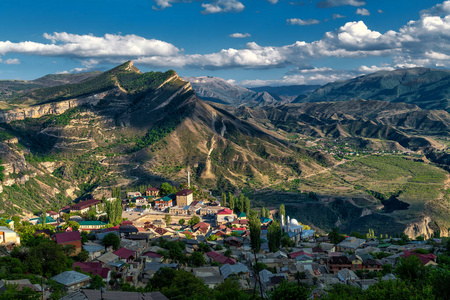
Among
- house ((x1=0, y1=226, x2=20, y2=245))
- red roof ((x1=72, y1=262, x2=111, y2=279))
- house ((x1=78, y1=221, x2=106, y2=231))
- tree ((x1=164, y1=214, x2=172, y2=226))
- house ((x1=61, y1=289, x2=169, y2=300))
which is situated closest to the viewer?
house ((x1=61, y1=289, x2=169, y2=300))

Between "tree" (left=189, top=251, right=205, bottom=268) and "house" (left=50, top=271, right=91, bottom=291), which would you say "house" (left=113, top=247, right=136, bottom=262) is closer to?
"tree" (left=189, top=251, right=205, bottom=268)

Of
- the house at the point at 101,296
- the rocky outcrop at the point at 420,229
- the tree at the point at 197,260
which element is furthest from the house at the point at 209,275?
the rocky outcrop at the point at 420,229

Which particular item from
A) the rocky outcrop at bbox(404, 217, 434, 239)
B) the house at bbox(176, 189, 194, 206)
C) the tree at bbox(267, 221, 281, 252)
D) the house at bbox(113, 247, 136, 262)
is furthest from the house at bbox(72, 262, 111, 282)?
the rocky outcrop at bbox(404, 217, 434, 239)

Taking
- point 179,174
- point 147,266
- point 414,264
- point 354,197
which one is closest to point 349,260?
point 414,264

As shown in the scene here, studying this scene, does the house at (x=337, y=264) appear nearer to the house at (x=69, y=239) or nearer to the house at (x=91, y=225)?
the house at (x=69, y=239)

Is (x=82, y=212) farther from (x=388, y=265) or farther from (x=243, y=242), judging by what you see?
(x=388, y=265)

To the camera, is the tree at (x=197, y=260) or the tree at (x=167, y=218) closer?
the tree at (x=197, y=260)

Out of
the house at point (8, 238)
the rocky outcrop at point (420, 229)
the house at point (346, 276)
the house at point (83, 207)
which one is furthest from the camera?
the rocky outcrop at point (420, 229)
